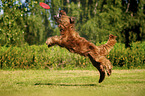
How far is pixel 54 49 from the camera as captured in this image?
17.5 m

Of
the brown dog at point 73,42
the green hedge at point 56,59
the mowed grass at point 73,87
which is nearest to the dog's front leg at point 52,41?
the brown dog at point 73,42

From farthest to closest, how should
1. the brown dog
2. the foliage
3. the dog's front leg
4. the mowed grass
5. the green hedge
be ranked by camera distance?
the foliage, the green hedge, the brown dog, the dog's front leg, the mowed grass

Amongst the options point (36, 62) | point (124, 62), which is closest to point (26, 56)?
point (36, 62)

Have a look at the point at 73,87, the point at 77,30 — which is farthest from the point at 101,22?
the point at 73,87

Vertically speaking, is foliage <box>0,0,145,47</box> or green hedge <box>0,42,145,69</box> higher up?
foliage <box>0,0,145,47</box>

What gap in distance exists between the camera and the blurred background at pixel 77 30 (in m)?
16.5

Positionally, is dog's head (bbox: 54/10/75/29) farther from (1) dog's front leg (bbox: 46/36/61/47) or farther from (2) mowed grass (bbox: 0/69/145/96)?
(2) mowed grass (bbox: 0/69/145/96)

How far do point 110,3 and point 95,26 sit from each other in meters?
3.92

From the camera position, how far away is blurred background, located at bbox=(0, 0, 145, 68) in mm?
16516

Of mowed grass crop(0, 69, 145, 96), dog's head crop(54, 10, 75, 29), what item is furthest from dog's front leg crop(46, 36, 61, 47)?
mowed grass crop(0, 69, 145, 96)

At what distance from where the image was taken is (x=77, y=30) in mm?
33844

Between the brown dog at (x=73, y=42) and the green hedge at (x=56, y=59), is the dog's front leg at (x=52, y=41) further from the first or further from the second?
the green hedge at (x=56, y=59)

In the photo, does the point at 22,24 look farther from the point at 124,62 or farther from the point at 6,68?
the point at 124,62

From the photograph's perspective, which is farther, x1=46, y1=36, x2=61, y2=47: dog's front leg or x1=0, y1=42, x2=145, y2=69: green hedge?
x1=0, y1=42, x2=145, y2=69: green hedge
